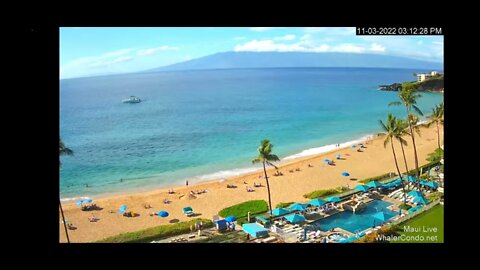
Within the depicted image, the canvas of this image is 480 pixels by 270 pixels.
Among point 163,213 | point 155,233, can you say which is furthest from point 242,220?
point 163,213

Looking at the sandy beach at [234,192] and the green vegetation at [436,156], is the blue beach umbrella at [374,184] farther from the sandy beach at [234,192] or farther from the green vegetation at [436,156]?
the green vegetation at [436,156]

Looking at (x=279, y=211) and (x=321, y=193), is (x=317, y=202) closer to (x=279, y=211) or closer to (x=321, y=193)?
(x=321, y=193)

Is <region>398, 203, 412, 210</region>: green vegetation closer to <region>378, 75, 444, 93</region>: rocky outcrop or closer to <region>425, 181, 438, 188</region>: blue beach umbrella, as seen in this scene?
<region>425, 181, 438, 188</region>: blue beach umbrella

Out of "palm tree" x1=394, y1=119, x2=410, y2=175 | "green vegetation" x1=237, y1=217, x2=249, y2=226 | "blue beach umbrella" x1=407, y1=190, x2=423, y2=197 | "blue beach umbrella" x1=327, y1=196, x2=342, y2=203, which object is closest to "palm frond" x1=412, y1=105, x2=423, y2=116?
"palm tree" x1=394, y1=119, x2=410, y2=175
